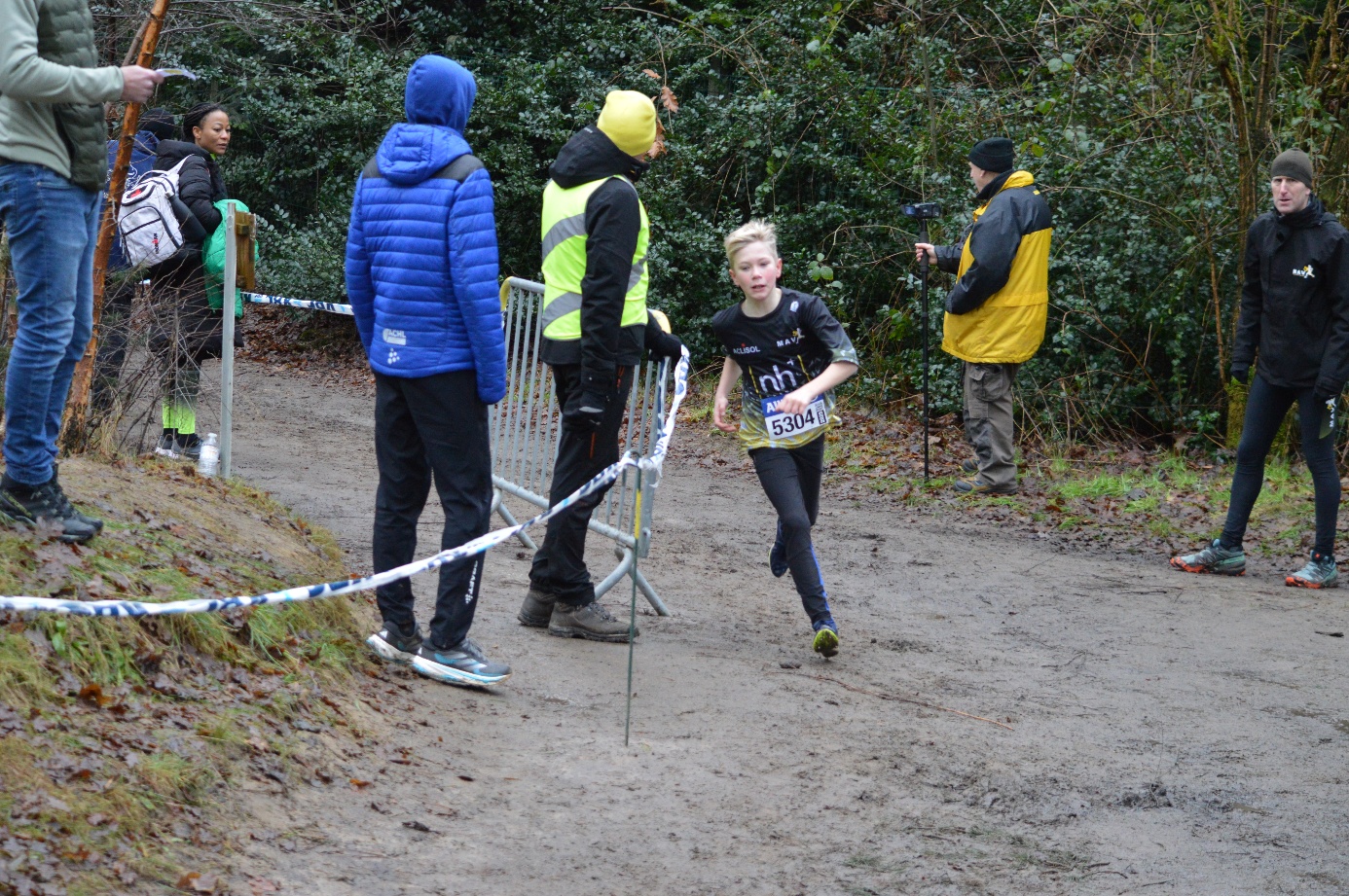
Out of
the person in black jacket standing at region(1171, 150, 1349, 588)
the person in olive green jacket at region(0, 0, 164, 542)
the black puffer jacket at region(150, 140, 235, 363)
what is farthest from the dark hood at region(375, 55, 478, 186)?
the person in black jacket standing at region(1171, 150, 1349, 588)

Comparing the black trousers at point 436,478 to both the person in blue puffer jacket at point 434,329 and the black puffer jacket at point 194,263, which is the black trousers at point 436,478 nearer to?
the person in blue puffer jacket at point 434,329

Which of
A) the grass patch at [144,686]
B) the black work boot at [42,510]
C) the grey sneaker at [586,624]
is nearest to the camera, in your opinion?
the grass patch at [144,686]

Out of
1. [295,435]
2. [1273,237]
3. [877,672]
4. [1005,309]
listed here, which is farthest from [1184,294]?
[295,435]

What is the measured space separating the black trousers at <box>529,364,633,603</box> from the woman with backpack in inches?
107

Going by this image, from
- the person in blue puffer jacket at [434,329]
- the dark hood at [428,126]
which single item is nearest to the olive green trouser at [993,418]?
the person in blue puffer jacket at [434,329]

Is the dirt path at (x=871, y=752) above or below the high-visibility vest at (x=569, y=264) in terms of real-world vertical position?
below

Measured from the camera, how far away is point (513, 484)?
725 centimetres

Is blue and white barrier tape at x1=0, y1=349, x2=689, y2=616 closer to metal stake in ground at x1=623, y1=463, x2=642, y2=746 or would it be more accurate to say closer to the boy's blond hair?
metal stake in ground at x1=623, y1=463, x2=642, y2=746

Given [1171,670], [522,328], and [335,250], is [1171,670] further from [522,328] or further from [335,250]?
[335,250]

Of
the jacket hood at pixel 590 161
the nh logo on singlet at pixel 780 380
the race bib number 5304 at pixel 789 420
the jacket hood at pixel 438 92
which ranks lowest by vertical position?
the race bib number 5304 at pixel 789 420

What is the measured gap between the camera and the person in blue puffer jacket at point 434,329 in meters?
5.05

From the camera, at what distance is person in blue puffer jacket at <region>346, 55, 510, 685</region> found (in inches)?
199

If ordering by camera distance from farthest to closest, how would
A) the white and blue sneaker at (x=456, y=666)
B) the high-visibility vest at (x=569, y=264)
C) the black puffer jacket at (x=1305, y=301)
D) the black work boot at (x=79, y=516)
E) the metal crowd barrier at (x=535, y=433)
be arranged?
the black puffer jacket at (x=1305, y=301) → the metal crowd barrier at (x=535, y=433) → the high-visibility vest at (x=569, y=264) → the white and blue sneaker at (x=456, y=666) → the black work boot at (x=79, y=516)

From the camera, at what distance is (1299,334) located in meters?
7.83
